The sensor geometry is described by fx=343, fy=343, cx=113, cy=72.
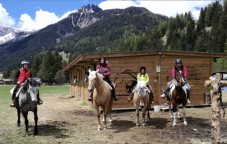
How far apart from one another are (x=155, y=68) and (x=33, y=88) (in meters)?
10.2

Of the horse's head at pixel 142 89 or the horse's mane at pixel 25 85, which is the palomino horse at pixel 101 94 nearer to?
the horse's head at pixel 142 89

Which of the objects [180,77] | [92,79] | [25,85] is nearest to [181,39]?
[180,77]

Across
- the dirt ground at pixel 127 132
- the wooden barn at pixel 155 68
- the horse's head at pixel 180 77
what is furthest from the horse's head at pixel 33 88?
the wooden barn at pixel 155 68

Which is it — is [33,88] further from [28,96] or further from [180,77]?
[180,77]

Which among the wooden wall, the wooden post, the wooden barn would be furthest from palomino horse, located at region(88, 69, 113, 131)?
the wooden post

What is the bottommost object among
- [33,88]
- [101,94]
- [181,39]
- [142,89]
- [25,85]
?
[101,94]

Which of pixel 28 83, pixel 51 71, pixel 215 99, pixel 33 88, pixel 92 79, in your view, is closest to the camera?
pixel 215 99

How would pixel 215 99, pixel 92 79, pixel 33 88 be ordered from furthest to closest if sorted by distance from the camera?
pixel 92 79
pixel 33 88
pixel 215 99

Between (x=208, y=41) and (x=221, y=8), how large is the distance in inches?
975

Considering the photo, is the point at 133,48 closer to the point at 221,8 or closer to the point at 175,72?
the point at 221,8

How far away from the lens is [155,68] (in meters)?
21.3

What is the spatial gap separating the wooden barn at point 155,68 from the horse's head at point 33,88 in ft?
22.8

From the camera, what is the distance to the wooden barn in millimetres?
20672

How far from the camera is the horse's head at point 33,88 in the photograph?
12664mm
